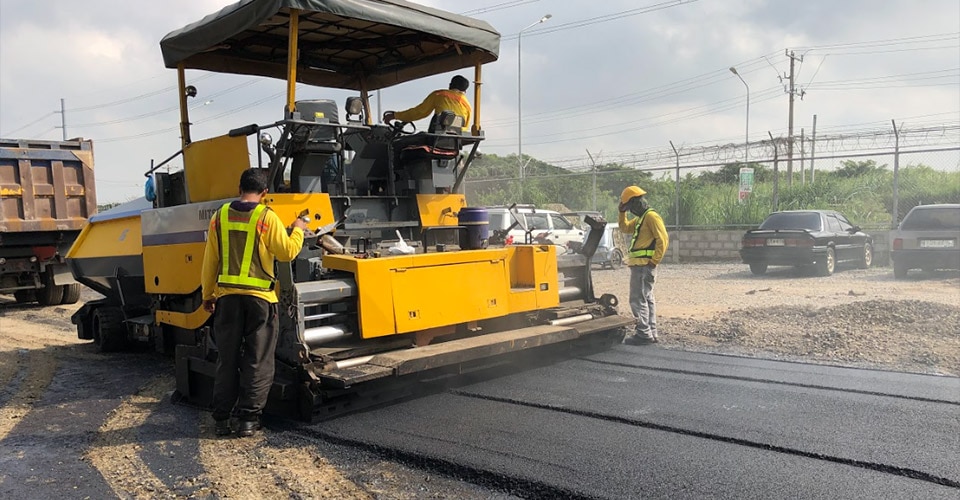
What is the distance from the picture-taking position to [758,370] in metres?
6.02

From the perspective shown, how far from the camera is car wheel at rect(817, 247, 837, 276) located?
13898mm

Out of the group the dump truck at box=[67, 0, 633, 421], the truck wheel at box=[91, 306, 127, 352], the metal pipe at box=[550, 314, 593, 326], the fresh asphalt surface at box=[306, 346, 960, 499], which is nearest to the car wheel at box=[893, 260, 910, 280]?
the fresh asphalt surface at box=[306, 346, 960, 499]

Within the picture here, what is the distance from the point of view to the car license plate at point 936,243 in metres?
12.5

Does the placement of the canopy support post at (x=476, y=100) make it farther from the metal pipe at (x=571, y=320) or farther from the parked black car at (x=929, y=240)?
the parked black car at (x=929, y=240)

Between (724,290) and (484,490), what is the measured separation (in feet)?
31.2

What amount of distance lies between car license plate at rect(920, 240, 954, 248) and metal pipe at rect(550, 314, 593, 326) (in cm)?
904

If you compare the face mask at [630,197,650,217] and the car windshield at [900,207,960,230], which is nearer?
the face mask at [630,197,650,217]

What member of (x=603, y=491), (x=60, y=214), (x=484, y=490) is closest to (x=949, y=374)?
(x=603, y=491)

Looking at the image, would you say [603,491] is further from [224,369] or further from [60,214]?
[60,214]

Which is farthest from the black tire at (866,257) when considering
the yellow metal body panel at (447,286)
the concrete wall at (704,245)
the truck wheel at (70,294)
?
the truck wheel at (70,294)

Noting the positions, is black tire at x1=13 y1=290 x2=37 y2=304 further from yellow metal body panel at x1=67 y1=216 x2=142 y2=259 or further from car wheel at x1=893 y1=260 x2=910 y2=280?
car wheel at x1=893 y1=260 x2=910 y2=280

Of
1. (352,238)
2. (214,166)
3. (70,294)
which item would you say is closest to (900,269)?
(352,238)

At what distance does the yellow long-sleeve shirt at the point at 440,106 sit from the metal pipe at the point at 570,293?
1.81 meters

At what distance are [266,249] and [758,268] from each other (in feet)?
40.1
